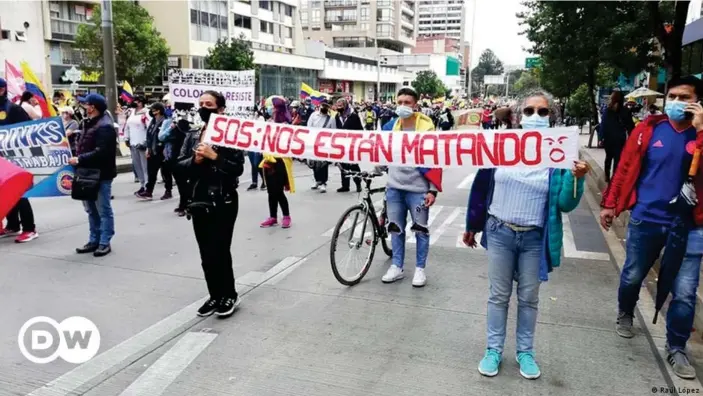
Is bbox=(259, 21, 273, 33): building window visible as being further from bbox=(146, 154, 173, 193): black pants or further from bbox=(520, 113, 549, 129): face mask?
bbox=(520, 113, 549, 129): face mask

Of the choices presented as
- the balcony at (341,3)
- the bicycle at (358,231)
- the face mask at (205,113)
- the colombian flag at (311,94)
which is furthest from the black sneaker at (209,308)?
the balcony at (341,3)

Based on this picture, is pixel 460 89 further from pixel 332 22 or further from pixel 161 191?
pixel 161 191

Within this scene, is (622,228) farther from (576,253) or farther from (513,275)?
(513,275)

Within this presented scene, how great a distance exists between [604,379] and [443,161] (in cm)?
186

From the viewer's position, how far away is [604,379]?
370 cm

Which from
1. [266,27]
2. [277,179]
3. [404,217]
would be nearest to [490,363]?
[404,217]

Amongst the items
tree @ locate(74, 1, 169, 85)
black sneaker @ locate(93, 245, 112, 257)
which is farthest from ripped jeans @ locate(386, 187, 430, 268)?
tree @ locate(74, 1, 169, 85)

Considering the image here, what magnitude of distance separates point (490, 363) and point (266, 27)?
6205 centimetres

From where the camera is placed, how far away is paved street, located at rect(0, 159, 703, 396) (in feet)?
12.0

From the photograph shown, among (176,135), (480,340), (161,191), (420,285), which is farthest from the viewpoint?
(161,191)

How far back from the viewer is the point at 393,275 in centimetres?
569

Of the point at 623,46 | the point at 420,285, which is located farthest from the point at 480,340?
the point at 623,46

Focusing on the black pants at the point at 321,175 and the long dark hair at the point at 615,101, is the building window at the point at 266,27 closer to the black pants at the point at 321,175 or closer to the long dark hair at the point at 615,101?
the black pants at the point at 321,175

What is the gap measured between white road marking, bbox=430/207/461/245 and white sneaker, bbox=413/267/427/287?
1.81 metres
